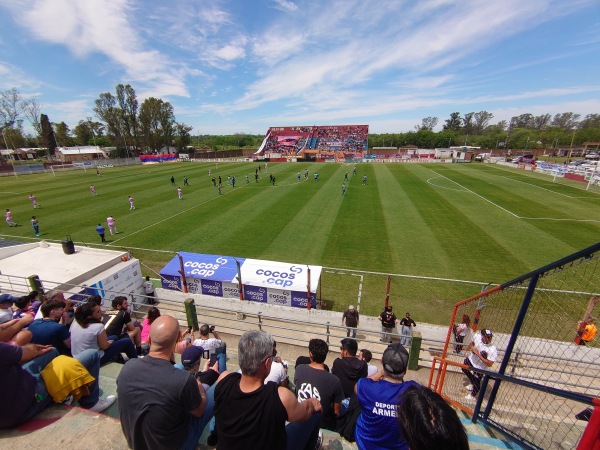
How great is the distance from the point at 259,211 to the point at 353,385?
20859mm

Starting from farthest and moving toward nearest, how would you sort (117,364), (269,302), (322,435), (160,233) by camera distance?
(160,233) → (269,302) → (117,364) → (322,435)

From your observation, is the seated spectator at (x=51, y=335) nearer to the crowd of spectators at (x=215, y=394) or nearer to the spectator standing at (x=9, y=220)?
the crowd of spectators at (x=215, y=394)

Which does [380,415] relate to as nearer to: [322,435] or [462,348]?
[322,435]

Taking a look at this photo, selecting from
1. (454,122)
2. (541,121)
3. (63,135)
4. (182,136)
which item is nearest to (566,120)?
(541,121)

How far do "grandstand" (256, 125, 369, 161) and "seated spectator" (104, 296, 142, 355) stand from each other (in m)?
84.1

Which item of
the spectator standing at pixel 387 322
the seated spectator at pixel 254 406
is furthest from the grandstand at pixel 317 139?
the seated spectator at pixel 254 406

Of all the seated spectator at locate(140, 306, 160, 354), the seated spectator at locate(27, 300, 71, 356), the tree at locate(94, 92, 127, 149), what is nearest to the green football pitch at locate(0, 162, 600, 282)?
the seated spectator at locate(140, 306, 160, 354)

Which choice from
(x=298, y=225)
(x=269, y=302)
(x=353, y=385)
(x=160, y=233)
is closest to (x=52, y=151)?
(x=160, y=233)

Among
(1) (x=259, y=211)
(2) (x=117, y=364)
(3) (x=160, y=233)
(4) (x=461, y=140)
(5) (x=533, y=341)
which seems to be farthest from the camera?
(4) (x=461, y=140)

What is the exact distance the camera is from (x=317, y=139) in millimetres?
93250

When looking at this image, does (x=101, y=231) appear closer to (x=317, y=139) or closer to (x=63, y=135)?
(x=317, y=139)

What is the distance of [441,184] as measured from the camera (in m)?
35.8

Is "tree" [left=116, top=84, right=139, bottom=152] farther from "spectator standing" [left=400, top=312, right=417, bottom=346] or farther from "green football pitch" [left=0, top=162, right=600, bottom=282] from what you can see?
"spectator standing" [left=400, top=312, right=417, bottom=346]

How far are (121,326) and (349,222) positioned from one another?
1749 centimetres
